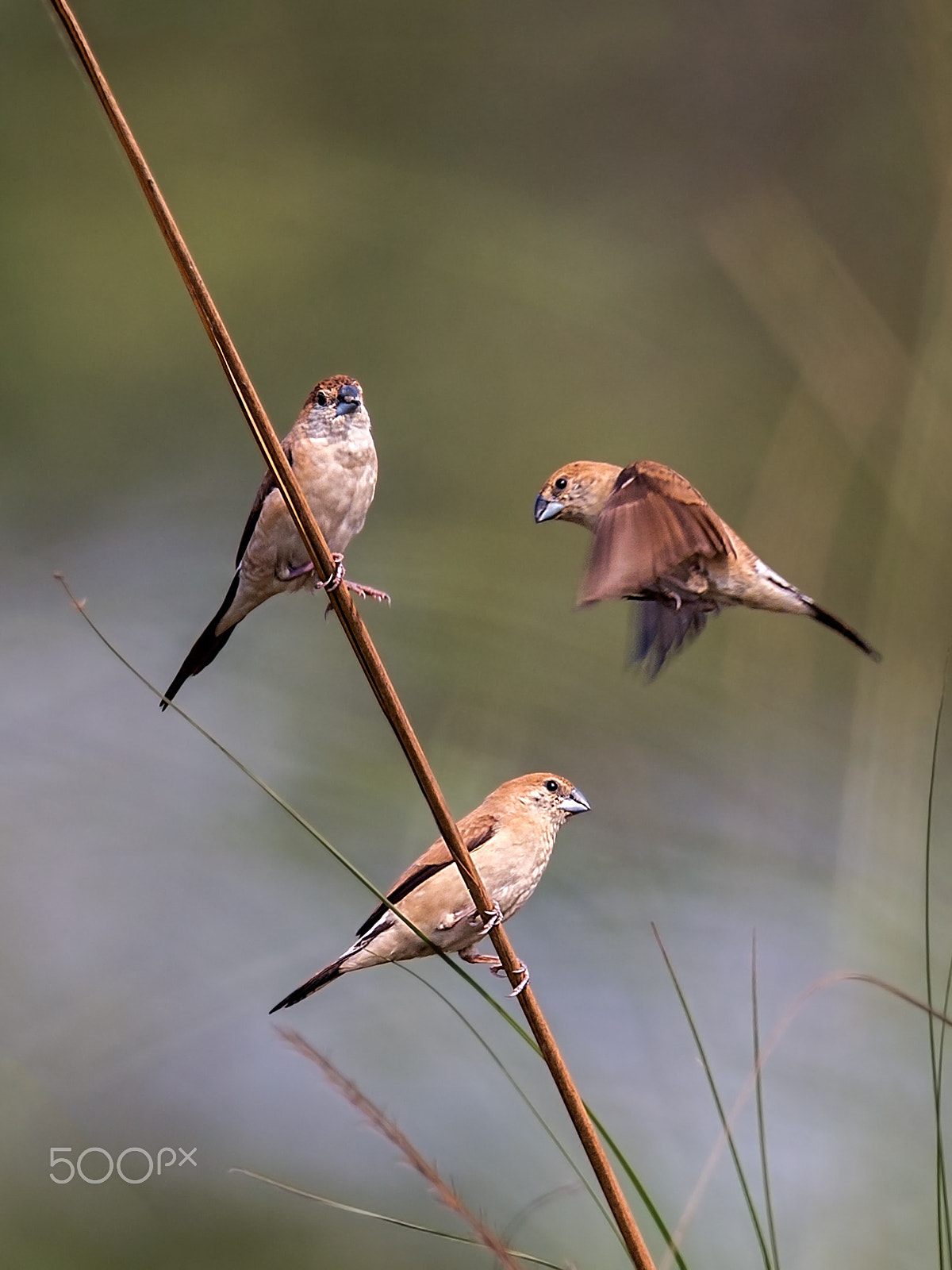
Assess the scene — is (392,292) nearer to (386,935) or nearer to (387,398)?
(387,398)

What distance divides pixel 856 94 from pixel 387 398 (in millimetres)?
3168

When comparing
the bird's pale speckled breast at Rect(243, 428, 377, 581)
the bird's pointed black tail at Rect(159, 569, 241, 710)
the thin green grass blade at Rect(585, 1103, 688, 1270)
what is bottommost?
the thin green grass blade at Rect(585, 1103, 688, 1270)

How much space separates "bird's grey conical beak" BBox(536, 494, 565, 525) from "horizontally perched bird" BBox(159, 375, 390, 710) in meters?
0.35

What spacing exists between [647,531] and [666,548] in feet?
0.18

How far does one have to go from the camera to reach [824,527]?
451cm

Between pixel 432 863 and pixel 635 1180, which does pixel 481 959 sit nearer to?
pixel 432 863

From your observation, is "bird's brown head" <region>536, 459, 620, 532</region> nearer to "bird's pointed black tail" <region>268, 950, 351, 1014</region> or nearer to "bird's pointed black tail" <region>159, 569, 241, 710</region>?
"bird's pointed black tail" <region>159, 569, 241, 710</region>

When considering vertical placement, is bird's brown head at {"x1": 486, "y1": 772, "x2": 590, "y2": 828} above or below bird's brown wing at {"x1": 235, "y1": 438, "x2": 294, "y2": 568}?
below

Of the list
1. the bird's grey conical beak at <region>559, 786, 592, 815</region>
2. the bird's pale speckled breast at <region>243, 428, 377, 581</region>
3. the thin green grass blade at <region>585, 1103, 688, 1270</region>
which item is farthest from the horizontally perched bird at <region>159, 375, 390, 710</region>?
the thin green grass blade at <region>585, 1103, 688, 1270</region>

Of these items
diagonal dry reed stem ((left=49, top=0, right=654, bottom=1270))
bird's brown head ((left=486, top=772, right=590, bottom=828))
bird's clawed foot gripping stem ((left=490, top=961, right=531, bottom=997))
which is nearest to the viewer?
diagonal dry reed stem ((left=49, top=0, right=654, bottom=1270))

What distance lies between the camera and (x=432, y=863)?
2162 mm

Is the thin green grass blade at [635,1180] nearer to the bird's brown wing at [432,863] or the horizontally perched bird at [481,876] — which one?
the horizontally perched bird at [481,876]

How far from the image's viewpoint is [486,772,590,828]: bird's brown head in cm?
230

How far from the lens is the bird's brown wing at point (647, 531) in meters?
1.34
